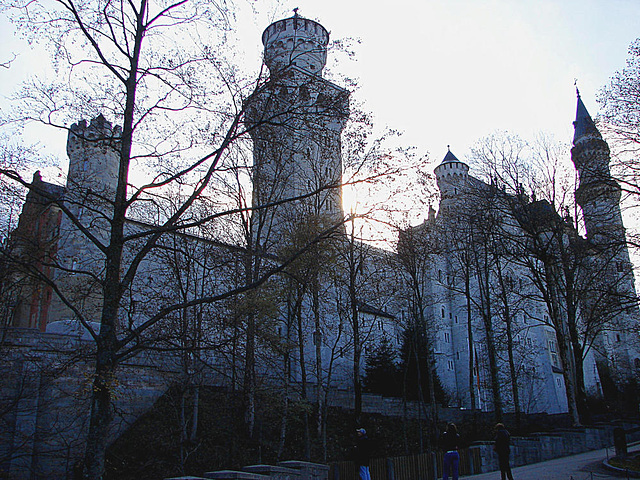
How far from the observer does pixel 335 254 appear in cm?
1670

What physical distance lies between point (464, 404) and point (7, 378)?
119ft

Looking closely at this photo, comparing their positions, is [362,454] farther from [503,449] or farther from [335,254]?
[335,254]

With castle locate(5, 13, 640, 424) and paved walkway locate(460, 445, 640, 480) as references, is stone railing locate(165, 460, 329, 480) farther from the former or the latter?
paved walkway locate(460, 445, 640, 480)

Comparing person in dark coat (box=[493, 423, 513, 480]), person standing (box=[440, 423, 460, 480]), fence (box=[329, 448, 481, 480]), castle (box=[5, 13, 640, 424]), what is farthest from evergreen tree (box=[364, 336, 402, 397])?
person standing (box=[440, 423, 460, 480])

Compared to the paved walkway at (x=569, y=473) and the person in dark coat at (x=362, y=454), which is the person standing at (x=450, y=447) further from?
the paved walkway at (x=569, y=473)

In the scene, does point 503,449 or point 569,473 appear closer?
point 503,449

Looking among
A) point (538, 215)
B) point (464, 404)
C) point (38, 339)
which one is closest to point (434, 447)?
point (538, 215)

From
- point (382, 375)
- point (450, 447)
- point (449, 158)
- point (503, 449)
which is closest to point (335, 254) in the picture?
point (450, 447)

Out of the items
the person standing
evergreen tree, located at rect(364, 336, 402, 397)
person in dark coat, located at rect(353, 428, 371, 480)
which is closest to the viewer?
person in dark coat, located at rect(353, 428, 371, 480)

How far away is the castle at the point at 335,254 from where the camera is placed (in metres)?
10.7

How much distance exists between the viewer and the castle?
35.1 feet

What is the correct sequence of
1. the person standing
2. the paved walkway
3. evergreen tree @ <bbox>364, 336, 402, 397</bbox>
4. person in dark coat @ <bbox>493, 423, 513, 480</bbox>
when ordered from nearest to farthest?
the person standing < person in dark coat @ <bbox>493, 423, 513, 480</bbox> < the paved walkway < evergreen tree @ <bbox>364, 336, 402, 397</bbox>

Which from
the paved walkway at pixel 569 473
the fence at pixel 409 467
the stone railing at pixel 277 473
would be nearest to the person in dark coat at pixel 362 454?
the stone railing at pixel 277 473

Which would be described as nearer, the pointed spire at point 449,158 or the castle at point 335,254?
the castle at point 335,254
